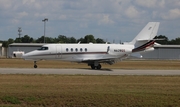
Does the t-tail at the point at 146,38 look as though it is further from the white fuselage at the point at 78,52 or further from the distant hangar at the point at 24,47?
the distant hangar at the point at 24,47

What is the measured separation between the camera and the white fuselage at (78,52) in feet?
150

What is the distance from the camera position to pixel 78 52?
152 feet

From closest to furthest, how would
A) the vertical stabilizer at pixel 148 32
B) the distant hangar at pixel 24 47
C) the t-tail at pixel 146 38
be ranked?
1. the t-tail at pixel 146 38
2. the vertical stabilizer at pixel 148 32
3. the distant hangar at pixel 24 47

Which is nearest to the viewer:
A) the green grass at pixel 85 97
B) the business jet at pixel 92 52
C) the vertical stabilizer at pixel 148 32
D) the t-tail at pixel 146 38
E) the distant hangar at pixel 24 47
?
the green grass at pixel 85 97

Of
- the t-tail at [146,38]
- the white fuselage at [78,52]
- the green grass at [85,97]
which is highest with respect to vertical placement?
the t-tail at [146,38]

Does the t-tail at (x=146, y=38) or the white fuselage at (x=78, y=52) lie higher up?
the t-tail at (x=146, y=38)

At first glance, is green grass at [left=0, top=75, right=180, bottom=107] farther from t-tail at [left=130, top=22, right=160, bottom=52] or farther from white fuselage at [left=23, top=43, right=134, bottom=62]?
t-tail at [left=130, top=22, right=160, bottom=52]

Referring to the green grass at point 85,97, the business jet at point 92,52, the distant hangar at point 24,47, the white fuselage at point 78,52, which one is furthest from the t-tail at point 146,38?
the distant hangar at point 24,47

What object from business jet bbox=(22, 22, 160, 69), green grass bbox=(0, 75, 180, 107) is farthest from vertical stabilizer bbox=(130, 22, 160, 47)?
green grass bbox=(0, 75, 180, 107)

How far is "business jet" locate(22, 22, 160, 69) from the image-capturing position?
4569cm

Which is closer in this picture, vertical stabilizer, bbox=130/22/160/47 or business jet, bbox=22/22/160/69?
business jet, bbox=22/22/160/69

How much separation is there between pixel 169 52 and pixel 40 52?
69.3 meters

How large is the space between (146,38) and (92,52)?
22.2 ft

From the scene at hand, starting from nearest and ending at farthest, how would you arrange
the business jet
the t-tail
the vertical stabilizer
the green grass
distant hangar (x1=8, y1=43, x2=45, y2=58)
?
the green grass
the business jet
the t-tail
the vertical stabilizer
distant hangar (x1=8, y1=43, x2=45, y2=58)
